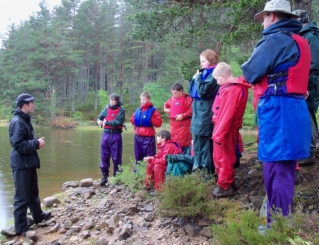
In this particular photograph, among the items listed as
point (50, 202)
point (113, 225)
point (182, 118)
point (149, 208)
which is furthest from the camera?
point (50, 202)

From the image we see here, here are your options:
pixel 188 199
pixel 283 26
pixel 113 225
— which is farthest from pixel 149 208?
pixel 283 26

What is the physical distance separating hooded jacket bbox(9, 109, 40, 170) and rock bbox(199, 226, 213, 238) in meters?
2.56

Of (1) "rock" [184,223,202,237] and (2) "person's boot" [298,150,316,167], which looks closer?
(1) "rock" [184,223,202,237]

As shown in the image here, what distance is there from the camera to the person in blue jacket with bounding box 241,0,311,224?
254cm

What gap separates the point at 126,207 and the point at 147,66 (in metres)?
37.3

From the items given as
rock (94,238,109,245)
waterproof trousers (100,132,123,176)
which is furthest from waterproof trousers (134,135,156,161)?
rock (94,238,109,245)

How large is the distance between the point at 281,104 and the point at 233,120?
107cm

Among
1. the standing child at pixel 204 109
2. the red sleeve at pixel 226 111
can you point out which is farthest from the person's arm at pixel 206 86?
the red sleeve at pixel 226 111

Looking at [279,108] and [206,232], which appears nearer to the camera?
[279,108]

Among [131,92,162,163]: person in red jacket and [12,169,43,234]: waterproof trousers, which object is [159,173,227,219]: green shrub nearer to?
[12,169,43,234]: waterproof trousers

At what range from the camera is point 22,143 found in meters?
4.54

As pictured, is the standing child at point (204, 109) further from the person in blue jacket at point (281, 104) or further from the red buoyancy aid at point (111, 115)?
the red buoyancy aid at point (111, 115)

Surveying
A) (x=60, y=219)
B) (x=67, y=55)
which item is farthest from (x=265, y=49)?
(x=67, y=55)

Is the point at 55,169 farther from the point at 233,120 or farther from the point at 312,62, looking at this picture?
the point at 312,62
